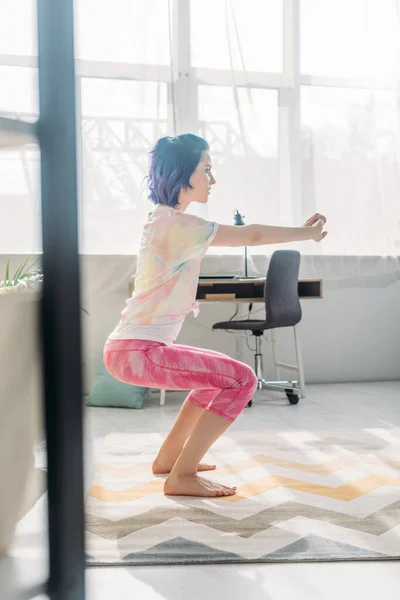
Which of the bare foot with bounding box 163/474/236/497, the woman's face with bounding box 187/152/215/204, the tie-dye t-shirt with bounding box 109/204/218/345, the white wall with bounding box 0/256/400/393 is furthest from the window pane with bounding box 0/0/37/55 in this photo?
the white wall with bounding box 0/256/400/393

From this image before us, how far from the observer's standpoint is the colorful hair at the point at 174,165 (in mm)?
2205

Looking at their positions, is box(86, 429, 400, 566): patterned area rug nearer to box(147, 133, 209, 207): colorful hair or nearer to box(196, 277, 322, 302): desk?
box(147, 133, 209, 207): colorful hair

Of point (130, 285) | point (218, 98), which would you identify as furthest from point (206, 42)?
point (130, 285)

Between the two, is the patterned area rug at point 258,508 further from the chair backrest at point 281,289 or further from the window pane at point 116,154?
the window pane at point 116,154

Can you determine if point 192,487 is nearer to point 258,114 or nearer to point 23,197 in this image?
point 23,197

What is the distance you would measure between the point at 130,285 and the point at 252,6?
1.92 meters

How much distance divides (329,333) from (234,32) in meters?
2.01

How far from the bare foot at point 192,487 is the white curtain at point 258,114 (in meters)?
2.29

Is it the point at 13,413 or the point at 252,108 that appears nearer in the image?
the point at 13,413

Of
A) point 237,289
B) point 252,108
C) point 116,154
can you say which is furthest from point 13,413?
point 252,108

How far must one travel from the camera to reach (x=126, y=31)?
4.21 metres

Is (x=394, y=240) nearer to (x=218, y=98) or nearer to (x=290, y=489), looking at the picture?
(x=218, y=98)

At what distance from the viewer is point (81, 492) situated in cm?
55

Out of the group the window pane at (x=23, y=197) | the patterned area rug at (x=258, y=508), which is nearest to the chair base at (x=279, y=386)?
the patterned area rug at (x=258, y=508)
